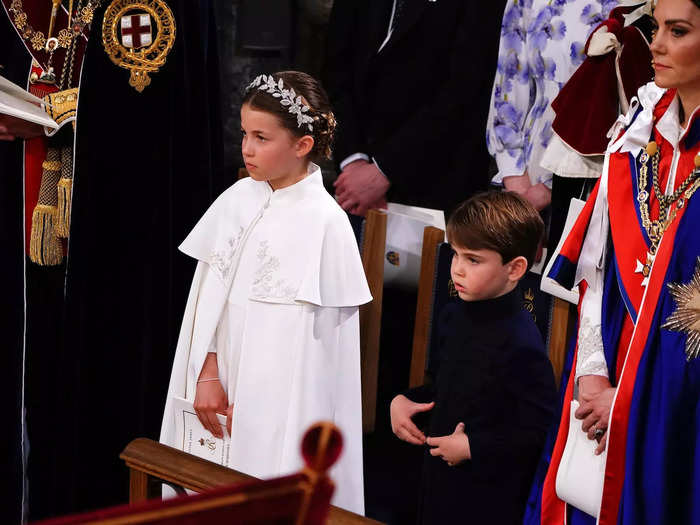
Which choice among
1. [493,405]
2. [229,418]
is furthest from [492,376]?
[229,418]

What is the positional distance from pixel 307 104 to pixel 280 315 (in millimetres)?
492

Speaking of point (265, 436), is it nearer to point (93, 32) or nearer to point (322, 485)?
point (93, 32)

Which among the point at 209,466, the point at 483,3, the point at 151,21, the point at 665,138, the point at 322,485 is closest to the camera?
the point at 322,485

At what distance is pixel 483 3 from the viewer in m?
3.28

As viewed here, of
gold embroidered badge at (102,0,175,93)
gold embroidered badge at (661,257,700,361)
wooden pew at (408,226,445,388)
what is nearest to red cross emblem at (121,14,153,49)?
gold embroidered badge at (102,0,175,93)

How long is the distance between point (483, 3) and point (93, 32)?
4.26 feet

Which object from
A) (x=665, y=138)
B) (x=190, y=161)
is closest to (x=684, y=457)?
(x=665, y=138)

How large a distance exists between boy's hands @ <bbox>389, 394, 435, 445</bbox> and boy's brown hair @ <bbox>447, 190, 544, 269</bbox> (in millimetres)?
383

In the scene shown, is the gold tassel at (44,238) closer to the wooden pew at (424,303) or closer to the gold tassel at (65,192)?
the gold tassel at (65,192)

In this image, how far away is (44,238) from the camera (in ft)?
9.66

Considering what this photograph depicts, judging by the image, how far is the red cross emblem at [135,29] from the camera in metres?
2.76

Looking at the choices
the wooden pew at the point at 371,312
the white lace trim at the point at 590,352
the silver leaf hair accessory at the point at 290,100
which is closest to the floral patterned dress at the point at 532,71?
the wooden pew at the point at 371,312

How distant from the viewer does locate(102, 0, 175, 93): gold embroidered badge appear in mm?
2756

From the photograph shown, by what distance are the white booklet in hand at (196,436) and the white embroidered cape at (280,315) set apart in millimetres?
55
